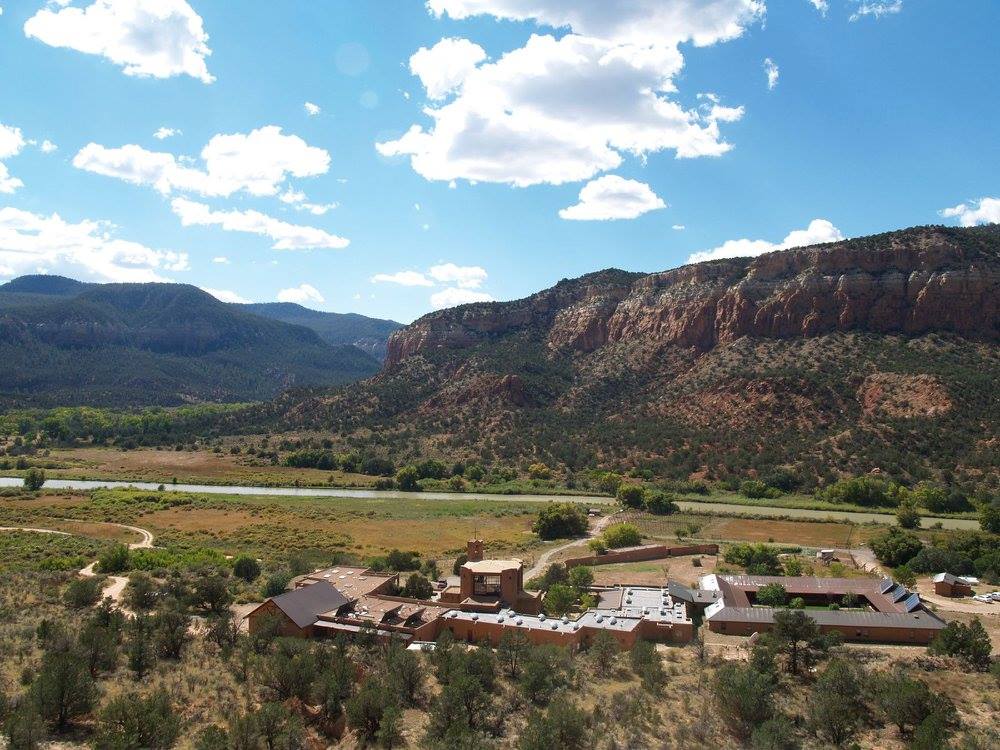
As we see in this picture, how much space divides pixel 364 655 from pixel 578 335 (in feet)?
314

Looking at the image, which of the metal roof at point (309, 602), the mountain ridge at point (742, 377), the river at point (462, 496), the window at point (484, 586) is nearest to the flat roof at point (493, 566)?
the window at point (484, 586)

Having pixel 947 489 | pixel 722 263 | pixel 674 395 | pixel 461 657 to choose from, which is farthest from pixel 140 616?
pixel 722 263

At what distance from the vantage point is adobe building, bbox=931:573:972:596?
35625 millimetres

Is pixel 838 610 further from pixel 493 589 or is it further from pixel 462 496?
pixel 462 496

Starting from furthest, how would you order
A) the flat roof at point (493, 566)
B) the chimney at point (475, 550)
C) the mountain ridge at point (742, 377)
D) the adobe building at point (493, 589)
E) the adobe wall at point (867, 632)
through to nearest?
the mountain ridge at point (742, 377)
the chimney at point (475, 550)
the flat roof at point (493, 566)
the adobe building at point (493, 589)
the adobe wall at point (867, 632)

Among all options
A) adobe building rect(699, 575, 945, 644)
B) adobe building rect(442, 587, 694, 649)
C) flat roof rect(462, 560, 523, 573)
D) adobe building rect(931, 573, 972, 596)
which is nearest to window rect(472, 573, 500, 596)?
flat roof rect(462, 560, 523, 573)

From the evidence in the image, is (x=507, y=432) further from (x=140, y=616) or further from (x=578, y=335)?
(x=140, y=616)

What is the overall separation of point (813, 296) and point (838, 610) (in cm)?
6945

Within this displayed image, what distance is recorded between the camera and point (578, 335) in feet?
384

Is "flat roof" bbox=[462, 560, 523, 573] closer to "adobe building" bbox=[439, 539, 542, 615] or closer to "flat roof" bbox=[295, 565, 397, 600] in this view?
"adobe building" bbox=[439, 539, 542, 615]

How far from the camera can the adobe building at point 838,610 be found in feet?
90.7

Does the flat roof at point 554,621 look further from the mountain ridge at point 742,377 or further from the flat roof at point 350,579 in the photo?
the mountain ridge at point 742,377

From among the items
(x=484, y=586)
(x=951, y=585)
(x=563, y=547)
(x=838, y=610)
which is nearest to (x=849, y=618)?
(x=838, y=610)

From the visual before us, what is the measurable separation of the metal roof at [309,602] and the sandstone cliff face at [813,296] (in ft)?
257
